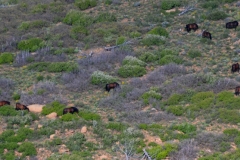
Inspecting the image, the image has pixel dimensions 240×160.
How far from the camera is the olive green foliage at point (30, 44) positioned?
75.4 feet

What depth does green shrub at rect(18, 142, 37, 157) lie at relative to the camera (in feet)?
41.0

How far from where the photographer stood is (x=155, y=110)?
15.6 m

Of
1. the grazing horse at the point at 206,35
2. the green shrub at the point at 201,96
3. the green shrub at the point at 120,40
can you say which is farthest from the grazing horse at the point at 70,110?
the grazing horse at the point at 206,35

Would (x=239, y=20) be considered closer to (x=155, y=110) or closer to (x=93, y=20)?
(x=93, y=20)

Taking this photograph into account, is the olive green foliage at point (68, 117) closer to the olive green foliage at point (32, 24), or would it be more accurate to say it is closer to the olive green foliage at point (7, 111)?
the olive green foliage at point (7, 111)

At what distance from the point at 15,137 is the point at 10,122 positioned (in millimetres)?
1172

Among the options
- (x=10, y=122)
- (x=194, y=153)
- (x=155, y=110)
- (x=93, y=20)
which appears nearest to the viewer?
(x=194, y=153)

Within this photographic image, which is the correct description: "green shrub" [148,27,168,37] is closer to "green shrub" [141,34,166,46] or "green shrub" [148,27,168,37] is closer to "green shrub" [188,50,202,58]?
"green shrub" [141,34,166,46]

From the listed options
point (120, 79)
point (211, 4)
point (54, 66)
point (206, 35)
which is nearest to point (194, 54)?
point (206, 35)

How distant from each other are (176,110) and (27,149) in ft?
17.1

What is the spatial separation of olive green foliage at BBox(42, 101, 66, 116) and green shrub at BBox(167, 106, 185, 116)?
11.9ft

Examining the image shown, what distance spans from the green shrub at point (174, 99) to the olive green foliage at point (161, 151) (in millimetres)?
3600

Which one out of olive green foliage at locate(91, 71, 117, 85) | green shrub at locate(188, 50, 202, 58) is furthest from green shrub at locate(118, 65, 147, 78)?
green shrub at locate(188, 50, 202, 58)

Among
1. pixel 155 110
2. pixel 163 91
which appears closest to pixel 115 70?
pixel 163 91
